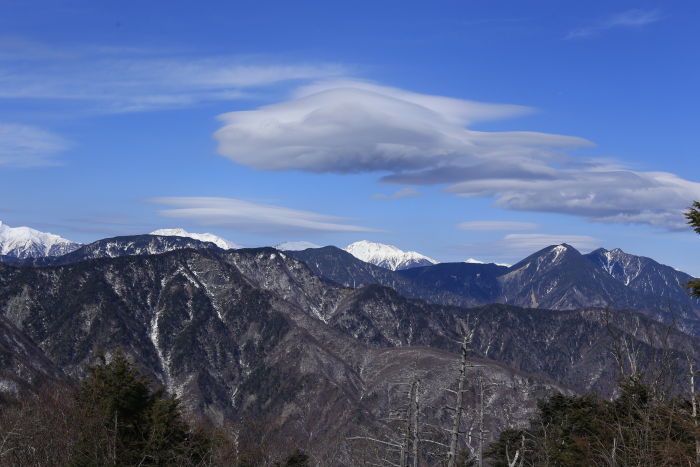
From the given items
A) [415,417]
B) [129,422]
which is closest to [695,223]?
[415,417]

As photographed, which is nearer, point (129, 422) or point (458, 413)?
point (458, 413)

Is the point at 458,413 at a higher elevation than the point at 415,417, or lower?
higher

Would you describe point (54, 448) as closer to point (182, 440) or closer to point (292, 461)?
point (182, 440)

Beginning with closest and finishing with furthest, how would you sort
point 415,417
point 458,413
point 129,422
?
point 458,413
point 415,417
point 129,422

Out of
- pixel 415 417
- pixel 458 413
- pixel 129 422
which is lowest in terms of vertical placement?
pixel 129 422

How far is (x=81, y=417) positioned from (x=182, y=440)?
13.2 meters

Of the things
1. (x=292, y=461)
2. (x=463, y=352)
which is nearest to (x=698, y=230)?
(x=463, y=352)

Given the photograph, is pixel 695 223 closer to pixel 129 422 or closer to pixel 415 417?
pixel 415 417

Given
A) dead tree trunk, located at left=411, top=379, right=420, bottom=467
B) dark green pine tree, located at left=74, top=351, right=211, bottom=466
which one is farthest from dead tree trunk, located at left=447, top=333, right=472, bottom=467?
dark green pine tree, located at left=74, top=351, right=211, bottom=466

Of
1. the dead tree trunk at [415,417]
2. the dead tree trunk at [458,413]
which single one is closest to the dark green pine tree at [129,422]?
the dead tree trunk at [415,417]

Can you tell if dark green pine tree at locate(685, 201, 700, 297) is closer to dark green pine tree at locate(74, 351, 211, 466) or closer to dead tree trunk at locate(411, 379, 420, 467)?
dead tree trunk at locate(411, 379, 420, 467)

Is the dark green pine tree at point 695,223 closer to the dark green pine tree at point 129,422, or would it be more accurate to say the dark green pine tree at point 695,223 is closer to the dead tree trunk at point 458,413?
the dead tree trunk at point 458,413

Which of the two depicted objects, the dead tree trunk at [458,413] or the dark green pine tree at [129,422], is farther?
the dark green pine tree at [129,422]

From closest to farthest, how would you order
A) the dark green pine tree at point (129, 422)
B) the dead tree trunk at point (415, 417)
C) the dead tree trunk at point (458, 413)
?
the dead tree trunk at point (458, 413)
the dead tree trunk at point (415, 417)
the dark green pine tree at point (129, 422)
